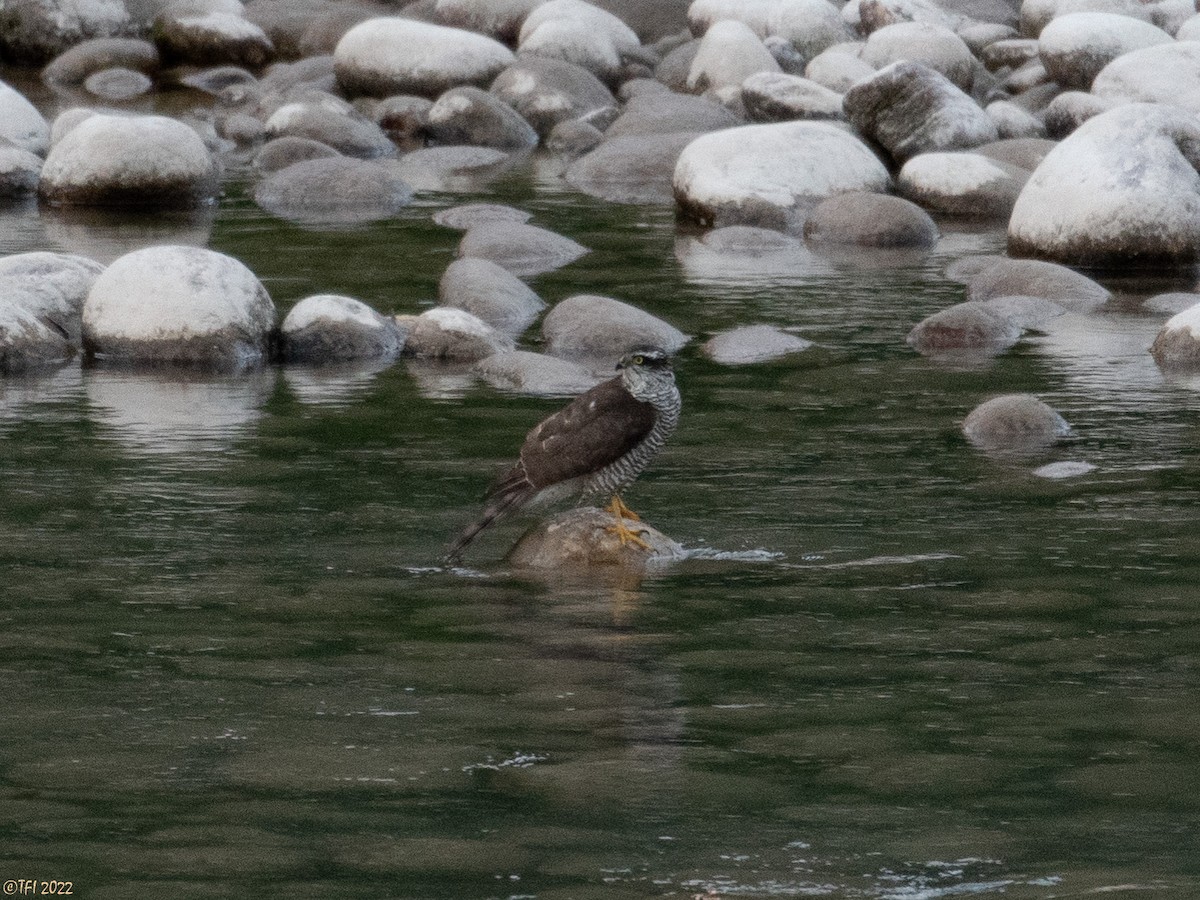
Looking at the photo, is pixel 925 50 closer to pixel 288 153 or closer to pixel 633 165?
pixel 633 165

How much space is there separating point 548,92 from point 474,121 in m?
1.27

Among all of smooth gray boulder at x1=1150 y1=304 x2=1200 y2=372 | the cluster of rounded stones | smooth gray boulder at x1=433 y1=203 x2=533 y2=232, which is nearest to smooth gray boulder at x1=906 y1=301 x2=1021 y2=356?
the cluster of rounded stones

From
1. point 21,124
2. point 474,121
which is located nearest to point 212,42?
point 474,121

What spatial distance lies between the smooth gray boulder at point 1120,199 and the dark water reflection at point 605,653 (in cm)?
338

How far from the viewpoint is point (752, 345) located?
1143 centimetres

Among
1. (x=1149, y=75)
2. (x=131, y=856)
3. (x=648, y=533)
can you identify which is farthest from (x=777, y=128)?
(x=131, y=856)

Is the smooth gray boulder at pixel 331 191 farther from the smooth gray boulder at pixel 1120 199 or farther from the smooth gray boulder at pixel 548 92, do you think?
the smooth gray boulder at pixel 1120 199

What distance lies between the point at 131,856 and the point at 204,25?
2287 cm

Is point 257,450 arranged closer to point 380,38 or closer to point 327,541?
point 327,541

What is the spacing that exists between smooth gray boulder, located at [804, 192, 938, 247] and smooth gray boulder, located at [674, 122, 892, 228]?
0.52 metres

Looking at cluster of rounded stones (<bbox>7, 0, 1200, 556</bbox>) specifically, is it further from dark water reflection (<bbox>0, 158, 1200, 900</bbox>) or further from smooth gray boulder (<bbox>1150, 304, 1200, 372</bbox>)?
dark water reflection (<bbox>0, 158, 1200, 900</bbox>)

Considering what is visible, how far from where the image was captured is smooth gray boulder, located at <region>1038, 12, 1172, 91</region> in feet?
66.7

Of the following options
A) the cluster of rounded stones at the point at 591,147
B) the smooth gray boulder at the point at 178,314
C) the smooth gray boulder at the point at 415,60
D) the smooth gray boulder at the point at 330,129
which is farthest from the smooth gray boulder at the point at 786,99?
the smooth gray boulder at the point at 178,314

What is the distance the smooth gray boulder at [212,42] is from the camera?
26.3 m
